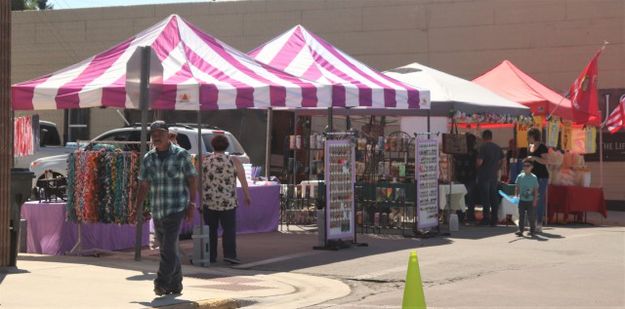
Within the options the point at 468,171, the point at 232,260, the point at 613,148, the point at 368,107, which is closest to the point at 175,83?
the point at 232,260

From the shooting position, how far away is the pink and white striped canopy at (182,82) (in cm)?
1336

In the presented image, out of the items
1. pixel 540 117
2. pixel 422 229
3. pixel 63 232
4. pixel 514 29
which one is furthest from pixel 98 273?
pixel 514 29

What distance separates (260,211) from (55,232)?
4484 millimetres

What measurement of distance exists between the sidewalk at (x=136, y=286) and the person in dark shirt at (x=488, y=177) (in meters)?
8.10

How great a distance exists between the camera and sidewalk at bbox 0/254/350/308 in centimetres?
977

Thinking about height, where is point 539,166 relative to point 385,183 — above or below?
above

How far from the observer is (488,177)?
19.9 meters

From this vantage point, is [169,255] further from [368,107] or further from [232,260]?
[368,107]

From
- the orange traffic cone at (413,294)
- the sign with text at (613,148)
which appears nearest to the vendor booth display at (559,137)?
the sign with text at (613,148)

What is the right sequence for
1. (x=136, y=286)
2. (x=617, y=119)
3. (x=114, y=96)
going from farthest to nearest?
(x=617, y=119) → (x=114, y=96) → (x=136, y=286)

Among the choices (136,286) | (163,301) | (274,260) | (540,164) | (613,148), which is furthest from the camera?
(613,148)

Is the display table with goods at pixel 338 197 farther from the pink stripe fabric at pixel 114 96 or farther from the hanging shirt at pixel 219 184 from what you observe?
the pink stripe fabric at pixel 114 96

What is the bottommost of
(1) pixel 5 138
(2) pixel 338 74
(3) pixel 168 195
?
(3) pixel 168 195

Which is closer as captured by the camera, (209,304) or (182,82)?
(209,304)
